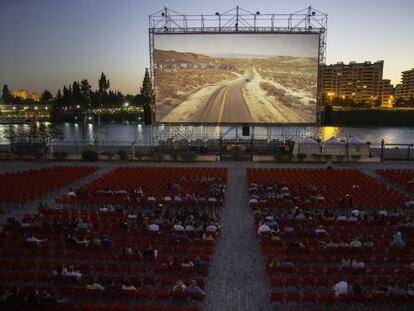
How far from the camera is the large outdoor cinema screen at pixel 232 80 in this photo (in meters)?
43.2

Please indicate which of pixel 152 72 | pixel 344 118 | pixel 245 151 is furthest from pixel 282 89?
pixel 344 118

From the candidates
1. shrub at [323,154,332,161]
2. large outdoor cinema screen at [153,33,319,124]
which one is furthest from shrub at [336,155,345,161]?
large outdoor cinema screen at [153,33,319,124]

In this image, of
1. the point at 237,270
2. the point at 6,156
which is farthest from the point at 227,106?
the point at 237,270

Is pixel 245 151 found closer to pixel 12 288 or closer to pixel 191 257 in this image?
pixel 191 257

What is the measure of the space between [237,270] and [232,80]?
32.9m

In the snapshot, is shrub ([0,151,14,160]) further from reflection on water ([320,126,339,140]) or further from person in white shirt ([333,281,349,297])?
reflection on water ([320,126,339,140])

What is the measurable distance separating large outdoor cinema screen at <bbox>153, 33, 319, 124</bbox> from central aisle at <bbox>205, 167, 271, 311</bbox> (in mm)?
24475

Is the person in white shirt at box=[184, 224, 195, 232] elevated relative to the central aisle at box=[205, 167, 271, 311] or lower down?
elevated

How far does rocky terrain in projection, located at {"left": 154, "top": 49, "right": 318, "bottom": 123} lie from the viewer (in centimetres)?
4344

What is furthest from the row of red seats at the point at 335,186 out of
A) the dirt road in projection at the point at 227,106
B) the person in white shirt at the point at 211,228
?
the dirt road in projection at the point at 227,106

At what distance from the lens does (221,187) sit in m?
24.2

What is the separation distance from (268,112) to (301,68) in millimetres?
6041

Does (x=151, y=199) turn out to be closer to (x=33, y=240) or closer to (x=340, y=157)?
(x=33, y=240)

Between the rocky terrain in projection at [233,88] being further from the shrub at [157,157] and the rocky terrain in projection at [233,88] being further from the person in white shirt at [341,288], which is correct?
the person in white shirt at [341,288]
